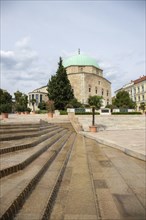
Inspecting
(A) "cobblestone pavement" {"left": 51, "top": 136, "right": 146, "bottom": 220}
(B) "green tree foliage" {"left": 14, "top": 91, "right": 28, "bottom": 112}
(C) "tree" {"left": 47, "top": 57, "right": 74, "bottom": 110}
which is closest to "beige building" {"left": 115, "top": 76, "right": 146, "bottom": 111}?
(C) "tree" {"left": 47, "top": 57, "right": 74, "bottom": 110}

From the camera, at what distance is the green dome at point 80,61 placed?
225 ft

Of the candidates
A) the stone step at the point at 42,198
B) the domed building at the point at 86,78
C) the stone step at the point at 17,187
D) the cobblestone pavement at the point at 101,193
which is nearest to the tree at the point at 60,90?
the domed building at the point at 86,78

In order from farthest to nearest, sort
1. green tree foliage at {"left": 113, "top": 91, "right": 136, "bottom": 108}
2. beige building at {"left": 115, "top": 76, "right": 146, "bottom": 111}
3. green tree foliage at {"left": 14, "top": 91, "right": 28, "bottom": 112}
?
beige building at {"left": 115, "top": 76, "right": 146, "bottom": 111} → green tree foliage at {"left": 113, "top": 91, "right": 136, "bottom": 108} → green tree foliage at {"left": 14, "top": 91, "right": 28, "bottom": 112}

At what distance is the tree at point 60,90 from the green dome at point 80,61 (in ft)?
49.9

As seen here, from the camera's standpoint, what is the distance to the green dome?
68481 millimetres

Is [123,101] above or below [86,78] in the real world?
below

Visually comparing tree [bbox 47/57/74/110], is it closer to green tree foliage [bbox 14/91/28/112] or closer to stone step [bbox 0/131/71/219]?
green tree foliage [bbox 14/91/28/112]

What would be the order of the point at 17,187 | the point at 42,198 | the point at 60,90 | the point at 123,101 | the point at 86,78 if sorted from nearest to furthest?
the point at 42,198
the point at 17,187
the point at 60,90
the point at 123,101
the point at 86,78

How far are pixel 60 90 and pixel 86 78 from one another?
15.0 meters

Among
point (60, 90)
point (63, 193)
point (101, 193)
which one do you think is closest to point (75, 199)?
point (63, 193)

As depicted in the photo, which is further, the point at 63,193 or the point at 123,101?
the point at 123,101

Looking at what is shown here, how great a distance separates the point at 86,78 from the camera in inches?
2539

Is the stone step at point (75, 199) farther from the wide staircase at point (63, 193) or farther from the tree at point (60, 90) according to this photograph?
the tree at point (60, 90)

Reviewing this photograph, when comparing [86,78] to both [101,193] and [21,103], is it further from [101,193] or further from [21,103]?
[101,193]
